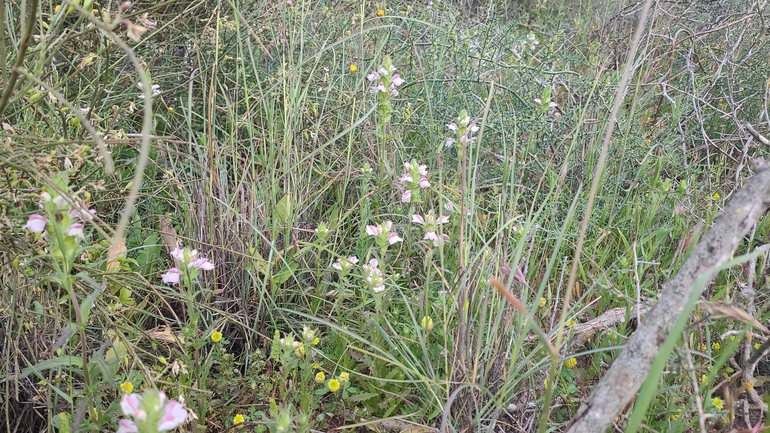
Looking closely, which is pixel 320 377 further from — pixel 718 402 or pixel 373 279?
pixel 718 402

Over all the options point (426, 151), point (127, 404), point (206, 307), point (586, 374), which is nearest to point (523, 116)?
point (426, 151)

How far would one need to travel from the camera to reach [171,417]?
74 cm

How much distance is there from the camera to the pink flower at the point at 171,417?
72cm

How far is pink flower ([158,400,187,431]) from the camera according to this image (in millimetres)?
721

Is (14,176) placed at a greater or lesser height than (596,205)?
greater

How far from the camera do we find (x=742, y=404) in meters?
1.41

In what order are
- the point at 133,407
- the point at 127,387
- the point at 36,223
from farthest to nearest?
the point at 127,387 → the point at 36,223 → the point at 133,407

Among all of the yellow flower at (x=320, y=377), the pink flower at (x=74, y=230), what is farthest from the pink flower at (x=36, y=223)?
the yellow flower at (x=320, y=377)

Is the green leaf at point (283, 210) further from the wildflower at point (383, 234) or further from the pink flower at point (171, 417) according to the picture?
the pink flower at point (171, 417)

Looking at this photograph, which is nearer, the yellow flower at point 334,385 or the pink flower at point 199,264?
the pink flower at point 199,264

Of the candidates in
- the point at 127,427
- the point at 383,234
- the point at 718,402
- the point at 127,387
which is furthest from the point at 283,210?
the point at 718,402

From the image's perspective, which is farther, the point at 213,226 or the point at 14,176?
the point at 213,226

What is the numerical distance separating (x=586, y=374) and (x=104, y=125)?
173cm

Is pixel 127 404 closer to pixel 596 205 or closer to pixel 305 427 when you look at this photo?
pixel 305 427
